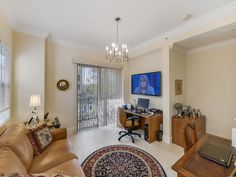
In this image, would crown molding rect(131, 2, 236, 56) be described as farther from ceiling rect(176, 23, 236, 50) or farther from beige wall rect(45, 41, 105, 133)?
beige wall rect(45, 41, 105, 133)

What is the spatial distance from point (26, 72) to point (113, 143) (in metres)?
2.75

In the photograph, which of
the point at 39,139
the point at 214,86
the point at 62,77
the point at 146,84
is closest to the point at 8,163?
the point at 39,139

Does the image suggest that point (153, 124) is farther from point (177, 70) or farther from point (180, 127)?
point (177, 70)

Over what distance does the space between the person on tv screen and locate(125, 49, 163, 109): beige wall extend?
0.68 feet

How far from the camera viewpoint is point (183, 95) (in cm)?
365

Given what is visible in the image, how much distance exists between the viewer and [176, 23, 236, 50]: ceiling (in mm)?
2344

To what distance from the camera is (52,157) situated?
174 cm

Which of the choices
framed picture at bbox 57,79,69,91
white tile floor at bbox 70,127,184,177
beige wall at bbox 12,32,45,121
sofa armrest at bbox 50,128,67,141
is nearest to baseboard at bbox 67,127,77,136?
white tile floor at bbox 70,127,184,177

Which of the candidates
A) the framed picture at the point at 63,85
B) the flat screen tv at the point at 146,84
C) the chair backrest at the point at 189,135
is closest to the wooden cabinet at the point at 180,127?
the flat screen tv at the point at 146,84

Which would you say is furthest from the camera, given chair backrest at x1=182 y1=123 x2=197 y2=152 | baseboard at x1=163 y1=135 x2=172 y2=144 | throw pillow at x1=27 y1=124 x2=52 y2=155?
baseboard at x1=163 y1=135 x2=172 y2=144

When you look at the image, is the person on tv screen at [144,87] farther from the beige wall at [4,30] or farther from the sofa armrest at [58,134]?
the beige wall at [4,30]

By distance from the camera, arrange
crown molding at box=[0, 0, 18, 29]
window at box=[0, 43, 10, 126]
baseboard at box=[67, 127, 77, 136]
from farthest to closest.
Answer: baseboard at box=[67, 127, 77, 136] → window at box=[0, 43, 10, 126] → crown molding at box=[0, 0, 18, 29]

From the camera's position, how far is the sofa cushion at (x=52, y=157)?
1564 mm

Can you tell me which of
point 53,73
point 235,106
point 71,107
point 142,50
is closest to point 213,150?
point 235,106
